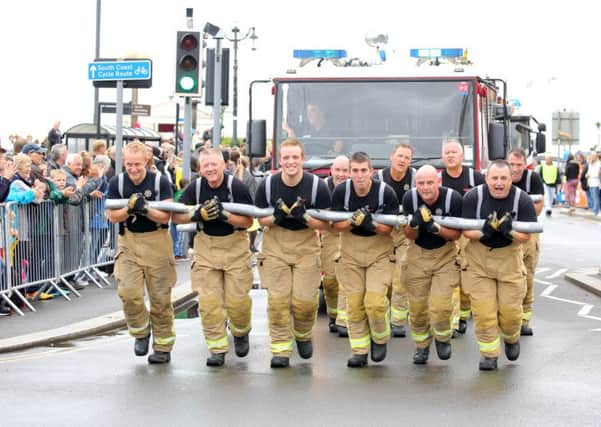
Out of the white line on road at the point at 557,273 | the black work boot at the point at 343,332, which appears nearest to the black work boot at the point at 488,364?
the black work boot at the point at 343,332

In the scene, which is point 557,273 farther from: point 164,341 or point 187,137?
point 164,341

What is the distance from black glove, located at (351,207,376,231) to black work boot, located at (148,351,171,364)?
1.88 m

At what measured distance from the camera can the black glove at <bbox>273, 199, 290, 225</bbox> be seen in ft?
33.6

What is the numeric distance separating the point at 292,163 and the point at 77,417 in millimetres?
2983

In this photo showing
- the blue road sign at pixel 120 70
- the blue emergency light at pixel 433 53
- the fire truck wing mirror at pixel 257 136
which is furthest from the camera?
the blue emergency light at pixel 433 53

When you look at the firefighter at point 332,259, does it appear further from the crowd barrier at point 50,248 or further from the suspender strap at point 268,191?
the crowd barrier at point 50,248

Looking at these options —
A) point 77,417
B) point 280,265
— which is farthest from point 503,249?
point 77,417

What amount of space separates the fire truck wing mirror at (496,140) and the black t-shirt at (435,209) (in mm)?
4068

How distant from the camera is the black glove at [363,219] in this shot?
1023 cm

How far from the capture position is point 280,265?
1059cm

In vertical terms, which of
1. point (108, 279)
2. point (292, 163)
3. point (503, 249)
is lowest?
point (108, 279)

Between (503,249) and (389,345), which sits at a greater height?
(503,249)

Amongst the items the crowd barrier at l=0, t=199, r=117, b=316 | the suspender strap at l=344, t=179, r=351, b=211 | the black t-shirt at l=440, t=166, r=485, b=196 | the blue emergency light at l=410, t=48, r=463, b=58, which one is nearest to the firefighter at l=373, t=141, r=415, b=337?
the black t-shirt at l=440, t=166, r=485, b=196

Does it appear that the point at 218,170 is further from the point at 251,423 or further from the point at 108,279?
the point at 108,279
